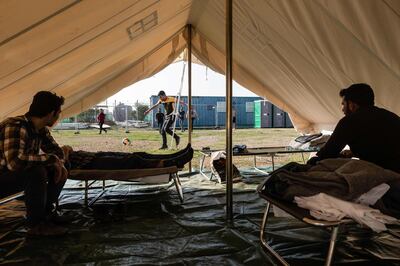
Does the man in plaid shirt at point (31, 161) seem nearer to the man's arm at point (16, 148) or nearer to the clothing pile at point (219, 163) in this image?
the man's arm at point (16, 148)

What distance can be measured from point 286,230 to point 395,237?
2.18 feet

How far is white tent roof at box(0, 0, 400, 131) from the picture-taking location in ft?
6.05

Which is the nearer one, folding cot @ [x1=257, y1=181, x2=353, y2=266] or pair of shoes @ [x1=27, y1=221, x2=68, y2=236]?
folding cot @ [x1=257, y1=181, x2=353, y2=266]

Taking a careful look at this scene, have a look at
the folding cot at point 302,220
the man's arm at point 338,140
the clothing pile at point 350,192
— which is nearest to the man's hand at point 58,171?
the folding cot at point 302,220

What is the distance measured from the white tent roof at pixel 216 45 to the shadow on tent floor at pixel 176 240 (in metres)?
1.14

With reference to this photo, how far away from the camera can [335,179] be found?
1.40 metres

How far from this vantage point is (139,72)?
4.93 metres

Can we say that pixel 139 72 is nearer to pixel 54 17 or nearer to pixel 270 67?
pixel 270 67

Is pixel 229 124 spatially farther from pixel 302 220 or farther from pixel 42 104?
pixel 42 104

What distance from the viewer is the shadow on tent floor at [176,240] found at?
1714mm

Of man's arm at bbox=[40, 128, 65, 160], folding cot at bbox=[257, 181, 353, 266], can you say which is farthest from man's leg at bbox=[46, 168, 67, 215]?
folding cot at bbox=[257, 181, 353, 266]

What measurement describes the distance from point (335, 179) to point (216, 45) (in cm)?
362

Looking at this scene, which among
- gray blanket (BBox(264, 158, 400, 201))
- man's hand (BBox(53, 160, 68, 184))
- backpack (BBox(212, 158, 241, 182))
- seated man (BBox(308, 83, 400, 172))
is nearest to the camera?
gray blanket (BBox(264, 158, 400, 201))

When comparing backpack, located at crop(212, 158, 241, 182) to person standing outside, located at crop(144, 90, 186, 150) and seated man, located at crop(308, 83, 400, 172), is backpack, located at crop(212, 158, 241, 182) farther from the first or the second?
person standing outside, located at crop(144, 90, 186, 150)
